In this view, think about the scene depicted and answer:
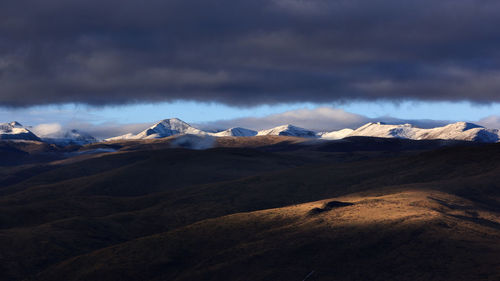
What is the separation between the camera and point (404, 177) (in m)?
142

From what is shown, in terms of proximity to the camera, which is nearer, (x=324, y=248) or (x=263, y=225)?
(x=324, y=248)

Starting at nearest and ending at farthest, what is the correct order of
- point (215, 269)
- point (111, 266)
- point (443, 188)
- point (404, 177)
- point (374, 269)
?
point (374, 269) < point (215, 269) < point (111, 266) < point (443, 188) < point (404, 177)

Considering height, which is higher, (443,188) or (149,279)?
(443,188)

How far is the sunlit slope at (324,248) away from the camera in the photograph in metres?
64.1

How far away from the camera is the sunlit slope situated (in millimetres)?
64062

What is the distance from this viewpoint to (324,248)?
234 feet

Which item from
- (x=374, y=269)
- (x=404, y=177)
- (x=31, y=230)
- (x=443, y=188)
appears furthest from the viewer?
(x=404, y=177)

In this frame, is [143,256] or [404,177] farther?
[404,177]

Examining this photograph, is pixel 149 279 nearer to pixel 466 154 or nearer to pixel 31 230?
pixel 31 230

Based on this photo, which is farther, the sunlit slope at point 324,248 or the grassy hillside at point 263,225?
the grassy hillside at point 263,225

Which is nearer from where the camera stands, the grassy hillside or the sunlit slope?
the sunlit slope

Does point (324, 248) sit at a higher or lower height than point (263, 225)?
lower

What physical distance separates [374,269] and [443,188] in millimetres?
49680

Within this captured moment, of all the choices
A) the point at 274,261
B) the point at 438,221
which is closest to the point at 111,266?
the point at 274,261
